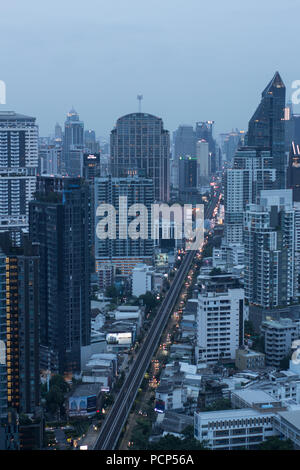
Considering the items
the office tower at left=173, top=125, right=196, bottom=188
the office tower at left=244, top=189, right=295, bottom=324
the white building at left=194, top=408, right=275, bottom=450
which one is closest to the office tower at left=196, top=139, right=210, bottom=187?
the office tower at left=173, top=125, right=196, bottom=188

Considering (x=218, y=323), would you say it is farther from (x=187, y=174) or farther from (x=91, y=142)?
(x=91, y=142)

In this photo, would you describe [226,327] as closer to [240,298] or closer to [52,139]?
[240,298]

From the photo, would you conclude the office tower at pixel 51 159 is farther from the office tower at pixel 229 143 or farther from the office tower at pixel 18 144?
the office tower at pixel 229 143

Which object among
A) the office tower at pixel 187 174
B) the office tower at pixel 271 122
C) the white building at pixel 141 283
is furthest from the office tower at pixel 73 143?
the white building at pixel 141 283

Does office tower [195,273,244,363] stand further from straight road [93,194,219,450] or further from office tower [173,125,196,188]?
office tower [173,125,196,188]

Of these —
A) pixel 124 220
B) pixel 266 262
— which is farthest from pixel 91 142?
pixel 266 262

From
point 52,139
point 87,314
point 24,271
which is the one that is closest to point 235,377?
point 87,314
